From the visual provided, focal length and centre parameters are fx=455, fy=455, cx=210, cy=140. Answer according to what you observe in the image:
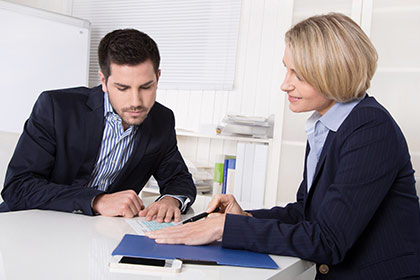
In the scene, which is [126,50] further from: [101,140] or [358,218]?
[358,218]

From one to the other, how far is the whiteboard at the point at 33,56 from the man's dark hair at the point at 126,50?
78.5 inches

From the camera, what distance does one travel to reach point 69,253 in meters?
1.03

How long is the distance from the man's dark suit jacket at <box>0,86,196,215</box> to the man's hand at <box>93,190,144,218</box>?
0.04m

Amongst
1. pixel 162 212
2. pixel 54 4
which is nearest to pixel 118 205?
pixel 162 212

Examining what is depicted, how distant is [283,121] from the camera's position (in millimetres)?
2908

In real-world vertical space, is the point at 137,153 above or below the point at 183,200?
above

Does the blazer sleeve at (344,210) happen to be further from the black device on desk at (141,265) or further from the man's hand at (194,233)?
the black device on desk at (141,265)

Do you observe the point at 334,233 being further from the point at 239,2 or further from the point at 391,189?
the point at 239,2

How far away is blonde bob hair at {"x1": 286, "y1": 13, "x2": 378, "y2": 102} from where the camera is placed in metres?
1.26

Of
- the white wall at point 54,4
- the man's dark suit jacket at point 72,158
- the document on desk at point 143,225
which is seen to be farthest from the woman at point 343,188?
the white wall at point 54,4

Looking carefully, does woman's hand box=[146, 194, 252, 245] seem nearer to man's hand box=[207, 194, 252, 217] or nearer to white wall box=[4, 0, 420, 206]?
man's hand box=[207, 194, 252, 217]

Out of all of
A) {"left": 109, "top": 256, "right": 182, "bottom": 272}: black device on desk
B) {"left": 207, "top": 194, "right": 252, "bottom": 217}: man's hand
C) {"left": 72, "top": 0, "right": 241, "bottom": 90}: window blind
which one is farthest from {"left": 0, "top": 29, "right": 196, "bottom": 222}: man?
{"left": 72, "top": 0, "right": 241, "bottom": 90}: window blind

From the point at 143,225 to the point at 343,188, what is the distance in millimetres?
604

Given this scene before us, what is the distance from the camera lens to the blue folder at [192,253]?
1.04m
